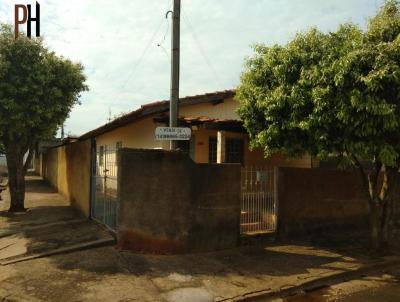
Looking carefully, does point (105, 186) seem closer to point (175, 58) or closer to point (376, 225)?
point (175, 58)

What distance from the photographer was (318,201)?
1010 centimetres

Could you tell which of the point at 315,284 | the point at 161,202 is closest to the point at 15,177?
the point at 161,202

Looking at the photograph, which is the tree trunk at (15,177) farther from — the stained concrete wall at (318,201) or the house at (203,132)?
the stained concrete wall at (318,201)

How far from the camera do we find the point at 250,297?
6.08m

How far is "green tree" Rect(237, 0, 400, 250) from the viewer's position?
22.4 feet

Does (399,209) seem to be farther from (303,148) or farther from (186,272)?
(186,272)

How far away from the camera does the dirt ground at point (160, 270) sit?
602 centimetres

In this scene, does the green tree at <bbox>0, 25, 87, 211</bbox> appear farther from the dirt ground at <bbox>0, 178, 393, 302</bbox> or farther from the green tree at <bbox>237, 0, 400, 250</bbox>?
the green tree at <bbox>237, 0, 400, 250</bbox>

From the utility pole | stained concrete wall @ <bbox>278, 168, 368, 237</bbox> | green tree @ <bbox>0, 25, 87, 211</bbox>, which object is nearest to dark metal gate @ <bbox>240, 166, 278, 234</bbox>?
stained concrete wall @ <bbox>278, 168, 368, 237</bbox>

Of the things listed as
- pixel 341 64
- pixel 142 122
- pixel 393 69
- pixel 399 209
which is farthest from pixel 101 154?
pixel 399 209

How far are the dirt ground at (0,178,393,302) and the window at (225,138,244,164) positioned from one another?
404 centimetres

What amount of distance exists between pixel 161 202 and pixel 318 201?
4.34m

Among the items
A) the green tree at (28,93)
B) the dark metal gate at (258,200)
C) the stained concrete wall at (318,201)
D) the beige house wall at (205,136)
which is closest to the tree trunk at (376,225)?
the stained concrete wall at (318,201)

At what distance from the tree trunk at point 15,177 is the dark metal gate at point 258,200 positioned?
7.77m
